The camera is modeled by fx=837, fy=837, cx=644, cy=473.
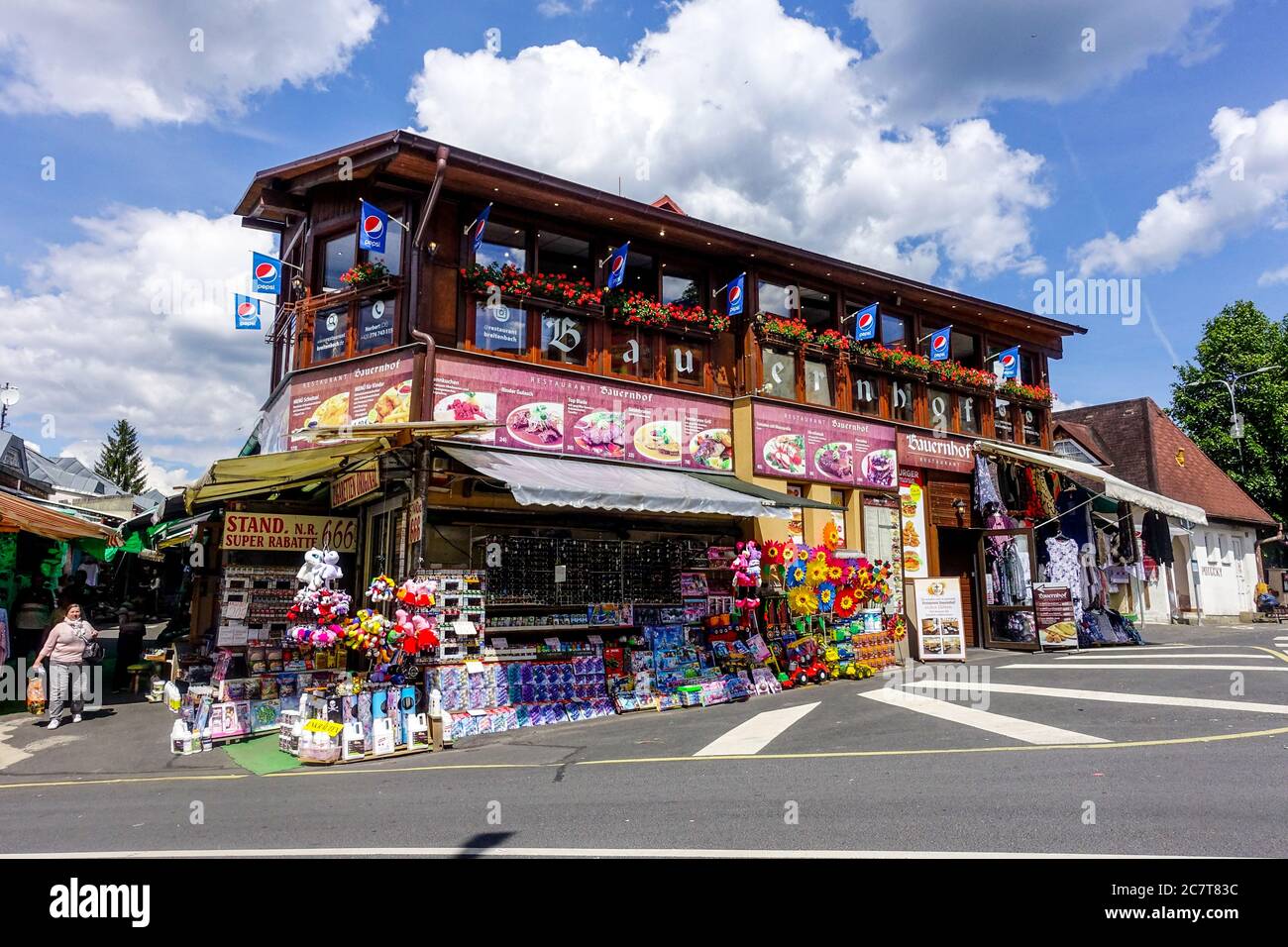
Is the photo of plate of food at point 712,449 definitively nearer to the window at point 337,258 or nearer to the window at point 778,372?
the window at point 778,372

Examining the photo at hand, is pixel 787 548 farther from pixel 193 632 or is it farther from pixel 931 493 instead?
pixel 193 632

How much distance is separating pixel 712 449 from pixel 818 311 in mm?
4899

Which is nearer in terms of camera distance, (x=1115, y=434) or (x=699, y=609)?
(x=699, y=609)

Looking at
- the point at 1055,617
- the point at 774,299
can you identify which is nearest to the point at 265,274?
the point at 774,299

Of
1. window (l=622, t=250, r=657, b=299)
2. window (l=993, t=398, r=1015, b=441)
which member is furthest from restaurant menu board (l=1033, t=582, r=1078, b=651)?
window (l=622, t=250, r=657, b=299)

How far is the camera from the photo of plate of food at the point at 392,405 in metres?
13.0

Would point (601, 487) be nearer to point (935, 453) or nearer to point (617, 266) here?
point (617, 266)

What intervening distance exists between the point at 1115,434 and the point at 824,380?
20.7 metres

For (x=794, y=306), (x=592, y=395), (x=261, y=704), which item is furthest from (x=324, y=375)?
(x=794, y=306)

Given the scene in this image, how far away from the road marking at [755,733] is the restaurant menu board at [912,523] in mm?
7431

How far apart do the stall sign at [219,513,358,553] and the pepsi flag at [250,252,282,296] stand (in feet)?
14.0

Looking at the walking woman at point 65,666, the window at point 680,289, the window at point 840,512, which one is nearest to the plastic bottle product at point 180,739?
the walking woman at point 65,666

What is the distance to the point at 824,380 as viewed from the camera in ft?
59.1

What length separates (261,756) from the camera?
988 cm
